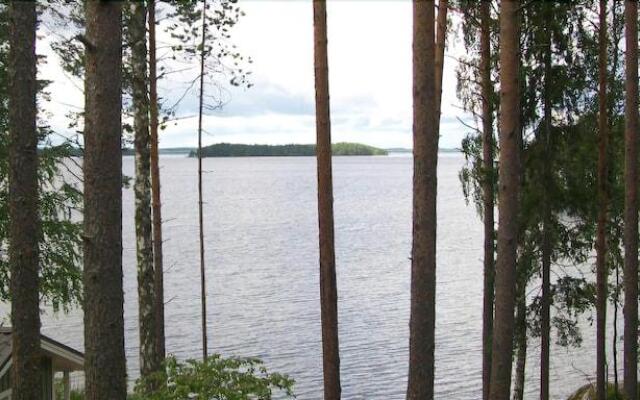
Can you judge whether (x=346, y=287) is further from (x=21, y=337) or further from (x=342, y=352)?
(x=21, y=337)

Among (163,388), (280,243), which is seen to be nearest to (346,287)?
(280,243)

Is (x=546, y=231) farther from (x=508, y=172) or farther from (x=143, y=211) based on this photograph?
(x=143, y=211)

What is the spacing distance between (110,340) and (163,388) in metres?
2.60

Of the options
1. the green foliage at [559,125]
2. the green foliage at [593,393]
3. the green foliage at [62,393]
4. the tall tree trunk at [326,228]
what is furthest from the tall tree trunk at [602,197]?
the green foliage at [62,393]

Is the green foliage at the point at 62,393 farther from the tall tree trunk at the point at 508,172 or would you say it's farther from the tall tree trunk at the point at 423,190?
the tall tree trunk at the point at 508,172

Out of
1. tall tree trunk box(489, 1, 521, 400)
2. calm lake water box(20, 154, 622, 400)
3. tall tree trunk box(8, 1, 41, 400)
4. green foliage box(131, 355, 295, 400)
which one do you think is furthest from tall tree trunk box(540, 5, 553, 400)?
tall tree trunk box(8, 1, 41, 400)

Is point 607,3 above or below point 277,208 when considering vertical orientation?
above

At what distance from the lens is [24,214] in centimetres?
665

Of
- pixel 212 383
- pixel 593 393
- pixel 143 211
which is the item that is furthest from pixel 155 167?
pixel 593 393

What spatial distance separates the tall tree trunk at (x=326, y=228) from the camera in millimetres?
9562

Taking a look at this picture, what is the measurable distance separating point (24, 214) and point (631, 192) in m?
9.60

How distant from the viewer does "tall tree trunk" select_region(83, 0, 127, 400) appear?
5418 mm

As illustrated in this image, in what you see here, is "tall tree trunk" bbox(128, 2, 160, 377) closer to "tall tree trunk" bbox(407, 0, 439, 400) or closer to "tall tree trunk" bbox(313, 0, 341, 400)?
"tall tree trunk" bbox(313, 0, 341, 400)

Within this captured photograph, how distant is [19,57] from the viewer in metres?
6.44
